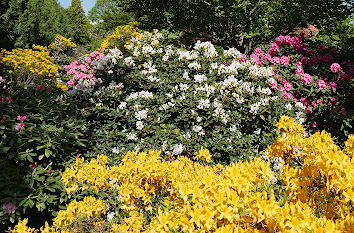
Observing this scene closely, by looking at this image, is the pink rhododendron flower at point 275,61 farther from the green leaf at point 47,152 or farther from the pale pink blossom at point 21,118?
the pale pink blossom at point 21,118

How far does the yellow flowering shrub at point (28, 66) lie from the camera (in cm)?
772

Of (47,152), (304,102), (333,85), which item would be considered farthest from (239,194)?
(333,85)

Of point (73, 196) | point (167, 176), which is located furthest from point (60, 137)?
point (167, 176)

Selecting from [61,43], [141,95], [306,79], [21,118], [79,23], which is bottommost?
[21,118]

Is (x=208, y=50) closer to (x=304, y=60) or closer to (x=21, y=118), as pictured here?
(x=304, y=60)

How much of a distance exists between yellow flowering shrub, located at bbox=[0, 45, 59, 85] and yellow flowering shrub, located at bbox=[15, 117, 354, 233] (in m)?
7.18

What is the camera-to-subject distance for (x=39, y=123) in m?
2.78

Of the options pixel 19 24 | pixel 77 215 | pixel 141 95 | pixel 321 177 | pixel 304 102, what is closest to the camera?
pixel 321 177

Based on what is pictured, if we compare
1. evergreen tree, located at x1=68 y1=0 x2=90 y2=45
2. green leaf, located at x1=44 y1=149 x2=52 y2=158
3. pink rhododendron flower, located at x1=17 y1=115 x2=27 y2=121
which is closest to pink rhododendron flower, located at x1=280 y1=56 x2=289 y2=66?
green leaf, located at x1=44 y1=149 x2=52 y2=158

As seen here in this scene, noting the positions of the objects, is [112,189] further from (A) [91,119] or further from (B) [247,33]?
(B) [247,33]

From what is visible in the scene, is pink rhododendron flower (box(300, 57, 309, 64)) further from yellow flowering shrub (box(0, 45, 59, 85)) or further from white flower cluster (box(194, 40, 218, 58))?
yellow flowering shrub (box(0, 45, 59, 85))

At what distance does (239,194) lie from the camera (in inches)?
50.1

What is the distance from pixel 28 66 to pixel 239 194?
8.98m

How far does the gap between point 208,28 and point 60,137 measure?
29.8ft
